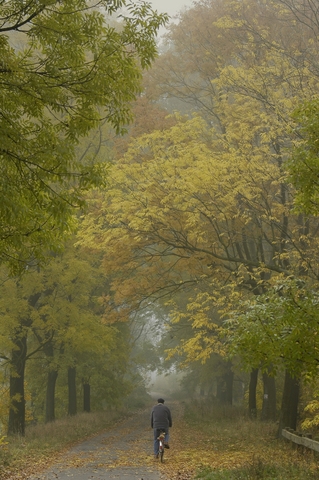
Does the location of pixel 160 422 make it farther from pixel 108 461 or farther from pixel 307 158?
pixel 307 158

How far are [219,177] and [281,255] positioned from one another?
273 cm

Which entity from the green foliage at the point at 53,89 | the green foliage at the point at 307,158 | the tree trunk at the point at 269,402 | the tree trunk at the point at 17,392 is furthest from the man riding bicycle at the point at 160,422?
the tree trunk at the point at 269,402

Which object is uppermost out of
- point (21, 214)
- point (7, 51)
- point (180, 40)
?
point (180, 40)

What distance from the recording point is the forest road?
974 cm

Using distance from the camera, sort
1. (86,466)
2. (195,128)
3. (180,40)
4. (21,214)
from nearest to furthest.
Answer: (21,214) → (86,466) → (195,128) → (180,40)

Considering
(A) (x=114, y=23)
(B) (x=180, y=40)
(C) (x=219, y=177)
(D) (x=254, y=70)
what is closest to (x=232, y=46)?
(B) (x=180, y=40)

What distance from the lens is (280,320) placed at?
646 centimetres

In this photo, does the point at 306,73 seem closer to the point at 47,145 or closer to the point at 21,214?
the point at 47,145

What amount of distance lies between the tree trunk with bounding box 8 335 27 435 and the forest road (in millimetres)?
2764

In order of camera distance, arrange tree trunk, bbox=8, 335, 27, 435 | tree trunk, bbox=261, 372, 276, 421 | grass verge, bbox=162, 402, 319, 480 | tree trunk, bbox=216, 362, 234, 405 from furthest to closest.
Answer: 1. tree trunk, bbox=216, 362, 234, 405
2. tree trunk, bbox=261, 372, 276, 421
3. tree trunk, bbox=8, 335, 27, 435
4. grass verge, bbox=162, 402, 319, 480

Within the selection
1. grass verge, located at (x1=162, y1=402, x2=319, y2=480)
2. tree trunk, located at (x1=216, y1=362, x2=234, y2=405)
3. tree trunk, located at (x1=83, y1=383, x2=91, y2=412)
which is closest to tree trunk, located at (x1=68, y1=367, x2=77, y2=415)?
tree trunk, located at (x1=83, y1=383, x2=91, y2=412)

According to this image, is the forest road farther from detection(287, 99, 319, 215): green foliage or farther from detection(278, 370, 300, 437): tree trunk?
detection(287, 99, 319, 215): green foliage

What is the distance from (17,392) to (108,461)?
6.97m

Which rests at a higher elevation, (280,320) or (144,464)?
(280,320)
